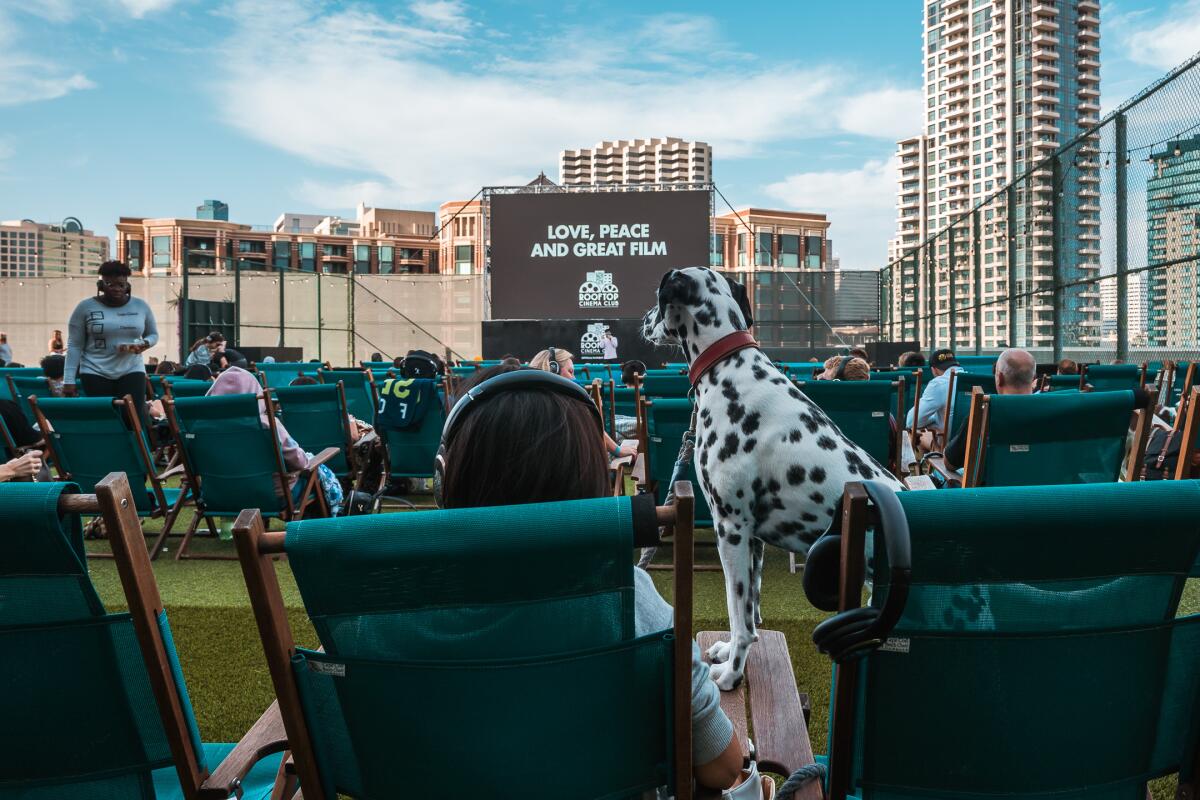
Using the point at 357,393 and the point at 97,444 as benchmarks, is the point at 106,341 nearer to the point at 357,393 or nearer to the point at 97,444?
the point at 97,444

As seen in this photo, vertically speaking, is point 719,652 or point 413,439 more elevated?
point 413,439

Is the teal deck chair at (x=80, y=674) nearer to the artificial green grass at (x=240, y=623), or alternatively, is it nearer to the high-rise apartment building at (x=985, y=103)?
the artificial green grass at (x=240, y=623)

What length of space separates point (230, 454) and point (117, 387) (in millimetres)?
1988

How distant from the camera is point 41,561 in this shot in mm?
1096

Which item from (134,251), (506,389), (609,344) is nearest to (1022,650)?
(506,389)

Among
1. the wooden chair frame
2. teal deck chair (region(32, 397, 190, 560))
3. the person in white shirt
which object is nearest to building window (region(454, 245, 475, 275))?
the person in white shirt

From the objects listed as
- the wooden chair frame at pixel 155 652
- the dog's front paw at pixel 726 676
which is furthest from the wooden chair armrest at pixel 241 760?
the dog's front paw at pixel 726 676

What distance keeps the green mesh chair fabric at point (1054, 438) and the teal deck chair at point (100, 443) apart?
398 centimetres

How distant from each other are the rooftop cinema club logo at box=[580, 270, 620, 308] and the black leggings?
16.0 m

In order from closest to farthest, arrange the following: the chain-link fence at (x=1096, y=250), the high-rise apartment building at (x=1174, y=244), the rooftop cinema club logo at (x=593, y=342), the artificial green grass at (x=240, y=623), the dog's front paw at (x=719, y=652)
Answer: the dog's front paw at (x=719, y=652) < the artificial green grass at (x=240, y=623) < the high-rise apartment building at (x=1174, y=244) < the chain-link fence at (x=1096, y=250) < the rooftop cinema club logo at (x=593, y=342)

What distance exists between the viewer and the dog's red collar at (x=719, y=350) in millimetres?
2893

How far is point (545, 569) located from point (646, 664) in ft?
0.64

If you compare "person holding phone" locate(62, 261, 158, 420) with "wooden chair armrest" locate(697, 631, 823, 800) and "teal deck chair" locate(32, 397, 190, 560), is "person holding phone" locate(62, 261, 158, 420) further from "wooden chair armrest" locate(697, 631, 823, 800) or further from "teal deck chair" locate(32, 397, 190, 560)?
"wooden chair armrest" locate(697, 631, 823, 800)

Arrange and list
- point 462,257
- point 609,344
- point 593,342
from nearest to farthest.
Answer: point 609,344 → point 593,342 → point 462,257
